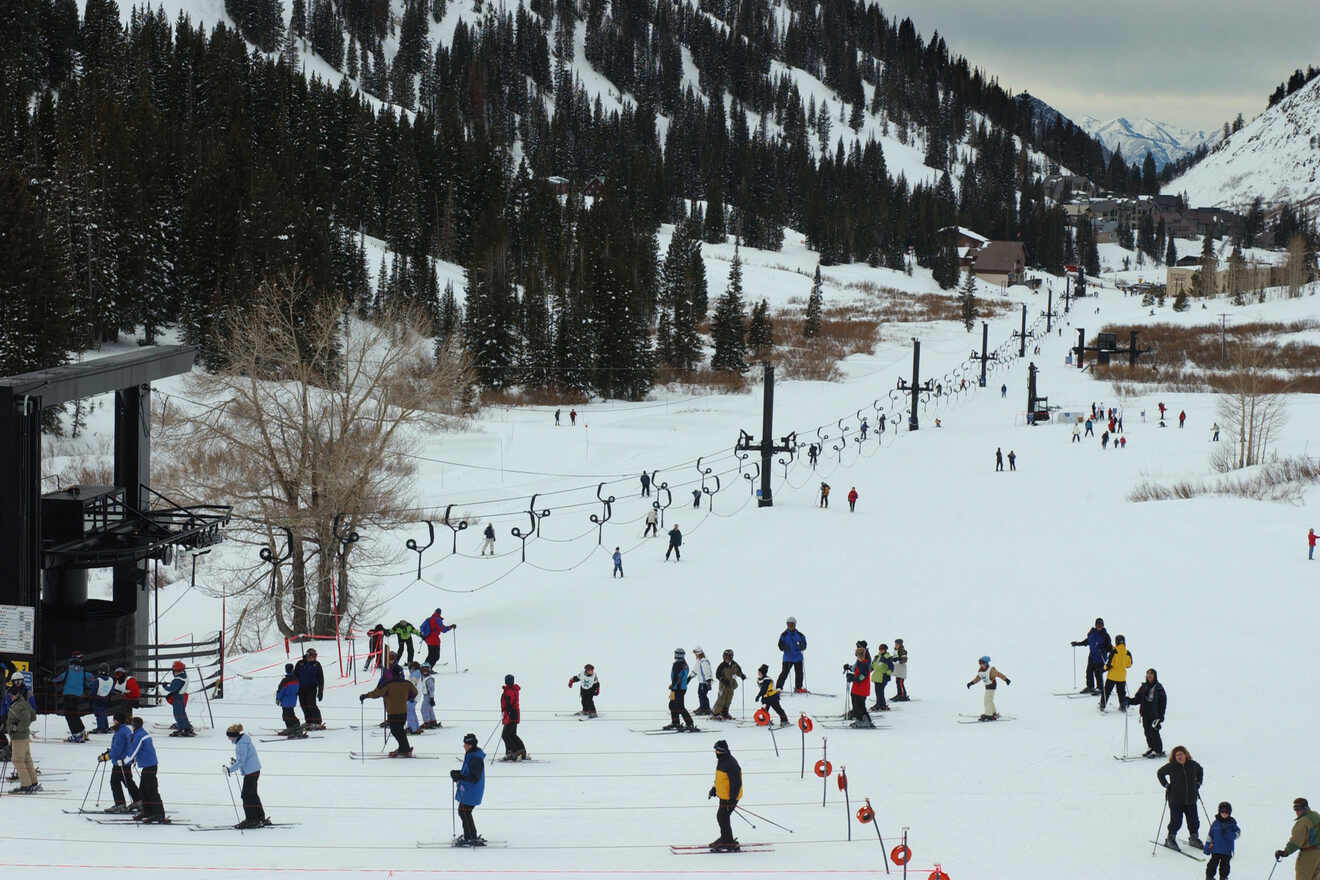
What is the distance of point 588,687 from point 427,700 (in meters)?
2.26

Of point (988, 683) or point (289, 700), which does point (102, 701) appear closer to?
point (289, 700)

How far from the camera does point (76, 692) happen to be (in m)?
14.7

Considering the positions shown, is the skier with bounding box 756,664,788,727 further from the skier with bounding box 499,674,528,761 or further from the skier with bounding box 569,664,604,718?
the skier with bounding box 499,674,528,761

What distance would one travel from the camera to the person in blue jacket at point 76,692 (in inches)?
578

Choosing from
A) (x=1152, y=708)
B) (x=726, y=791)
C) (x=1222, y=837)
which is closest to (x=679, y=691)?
(x=726, y=791)

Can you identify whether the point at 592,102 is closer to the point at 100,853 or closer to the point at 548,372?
the point at 548,372

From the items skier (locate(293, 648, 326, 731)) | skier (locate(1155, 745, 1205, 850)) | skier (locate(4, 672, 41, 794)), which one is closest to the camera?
skier (locate(1155, 745, 1205, 850))

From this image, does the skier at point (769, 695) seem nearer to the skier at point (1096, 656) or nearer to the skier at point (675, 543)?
the skier at point (1096, 656)

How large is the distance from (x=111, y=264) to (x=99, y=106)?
75.1 feet

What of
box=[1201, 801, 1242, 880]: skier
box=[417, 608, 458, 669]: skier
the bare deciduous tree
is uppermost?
the bare deciduous tree

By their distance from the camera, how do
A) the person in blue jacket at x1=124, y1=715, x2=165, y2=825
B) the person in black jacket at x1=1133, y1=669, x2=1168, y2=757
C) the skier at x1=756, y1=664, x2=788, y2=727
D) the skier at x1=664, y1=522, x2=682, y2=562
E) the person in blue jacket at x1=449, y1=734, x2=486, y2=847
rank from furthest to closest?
1. the skier at x1=664, y1=522, x2=682, y2=562
2. the skier at x1=756, y1=664, x2=788, y2=727
3. the person in black jacket at x1=1133, y1=669, x2=1168, y2=757
4. the person in blue jacket at x1=124, y1=715, x2=165, y2=825
5. the person in blue jacket at x1=449, y1=734, x2=486, y2=847

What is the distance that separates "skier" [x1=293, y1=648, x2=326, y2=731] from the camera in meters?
15.1

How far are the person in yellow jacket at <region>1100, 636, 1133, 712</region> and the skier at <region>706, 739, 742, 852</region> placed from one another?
7939 mm

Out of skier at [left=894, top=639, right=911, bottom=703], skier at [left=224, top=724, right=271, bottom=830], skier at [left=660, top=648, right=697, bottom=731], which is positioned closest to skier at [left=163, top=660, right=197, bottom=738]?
skier at [left=224, top=724, right=271, bottom=830]
